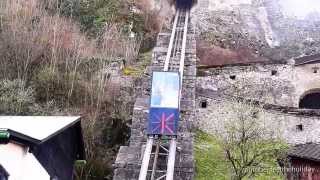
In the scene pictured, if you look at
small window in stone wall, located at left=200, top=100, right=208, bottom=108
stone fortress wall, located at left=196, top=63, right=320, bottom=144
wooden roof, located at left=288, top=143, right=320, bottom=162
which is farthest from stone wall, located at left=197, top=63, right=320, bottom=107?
wooden roof, located at left=288, top=143, right=320, bottom=162

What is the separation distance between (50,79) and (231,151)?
7.14 m

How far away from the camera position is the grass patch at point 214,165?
19.3 metres

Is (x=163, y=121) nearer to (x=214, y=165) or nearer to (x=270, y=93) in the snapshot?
(x=214, y=165)

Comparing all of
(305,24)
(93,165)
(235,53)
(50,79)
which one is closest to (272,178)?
(93,165)

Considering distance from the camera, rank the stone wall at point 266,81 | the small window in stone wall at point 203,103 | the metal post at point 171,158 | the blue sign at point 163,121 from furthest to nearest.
Result: 1. the stone wall at point 266,81
2. the small window in stone wall at point 203,103
3. the blue sign at point 163,121
4. the metal post at point 171,158

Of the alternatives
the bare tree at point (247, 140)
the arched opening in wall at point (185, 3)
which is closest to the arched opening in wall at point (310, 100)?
the bare tree at point (247, 140)

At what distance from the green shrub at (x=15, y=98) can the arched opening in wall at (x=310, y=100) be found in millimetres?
14892

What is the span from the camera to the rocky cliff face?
3412 centimetres

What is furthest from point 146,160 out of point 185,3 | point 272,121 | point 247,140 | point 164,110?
point 185,3

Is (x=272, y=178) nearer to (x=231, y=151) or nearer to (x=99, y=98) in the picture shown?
(x=231, y=151)

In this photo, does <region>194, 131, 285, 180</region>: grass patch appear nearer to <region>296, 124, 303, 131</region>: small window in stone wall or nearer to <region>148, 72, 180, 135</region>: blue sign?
<region>148, 72, 180, 135</region>: blue sign

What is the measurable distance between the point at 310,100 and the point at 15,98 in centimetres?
1635

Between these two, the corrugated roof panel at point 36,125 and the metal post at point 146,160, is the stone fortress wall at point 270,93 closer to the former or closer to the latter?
the metal post at point 146,160

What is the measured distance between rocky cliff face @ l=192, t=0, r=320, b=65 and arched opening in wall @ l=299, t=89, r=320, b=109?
12.4ft
